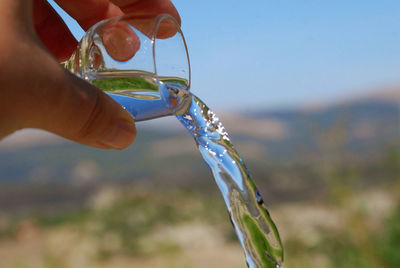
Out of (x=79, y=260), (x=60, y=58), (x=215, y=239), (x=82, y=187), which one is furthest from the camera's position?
(x=82, y=187)

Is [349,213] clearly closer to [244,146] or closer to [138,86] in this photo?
[138,86]

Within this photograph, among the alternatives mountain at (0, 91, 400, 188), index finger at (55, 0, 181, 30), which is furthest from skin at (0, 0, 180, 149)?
mountain at (0, 91, 400, 188)

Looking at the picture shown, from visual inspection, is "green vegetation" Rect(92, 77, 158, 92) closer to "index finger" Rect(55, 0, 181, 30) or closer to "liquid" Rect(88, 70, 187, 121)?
"liquid" Rect(88, 70, 187, 121)

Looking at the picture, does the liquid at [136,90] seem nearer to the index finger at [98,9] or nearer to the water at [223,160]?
the water at [223,160]

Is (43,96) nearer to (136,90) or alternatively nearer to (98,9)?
(136,90)

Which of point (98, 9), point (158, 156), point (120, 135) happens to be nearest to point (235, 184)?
point (120, 135)

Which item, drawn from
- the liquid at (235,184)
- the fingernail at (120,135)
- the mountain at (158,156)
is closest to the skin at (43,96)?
the fingernail at (120,135)

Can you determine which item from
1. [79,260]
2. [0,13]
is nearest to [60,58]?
[0,13]
